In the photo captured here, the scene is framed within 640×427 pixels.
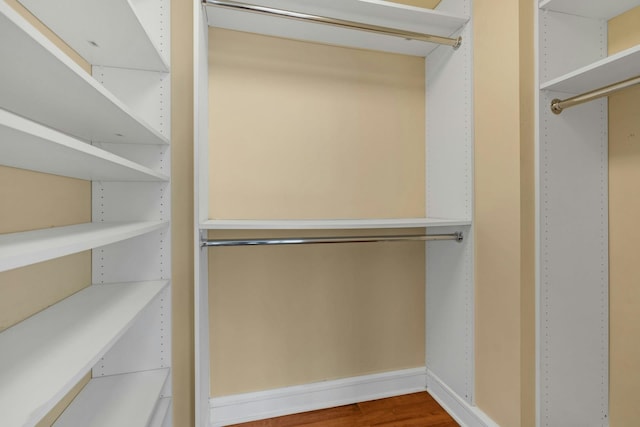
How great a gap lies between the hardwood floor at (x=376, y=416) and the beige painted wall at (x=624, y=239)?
0.73m

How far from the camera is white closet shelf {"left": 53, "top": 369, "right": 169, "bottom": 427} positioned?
3.10 ft

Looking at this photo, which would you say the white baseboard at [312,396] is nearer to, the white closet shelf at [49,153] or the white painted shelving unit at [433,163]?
the white painted shelving unit at [433,163]

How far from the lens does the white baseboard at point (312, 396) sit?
1472 mm

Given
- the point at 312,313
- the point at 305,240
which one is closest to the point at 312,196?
the point at 305,240

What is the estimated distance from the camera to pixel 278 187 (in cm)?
154

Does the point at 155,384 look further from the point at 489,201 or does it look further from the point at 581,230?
the point at 581,230

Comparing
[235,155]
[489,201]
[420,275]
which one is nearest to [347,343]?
[420,275]

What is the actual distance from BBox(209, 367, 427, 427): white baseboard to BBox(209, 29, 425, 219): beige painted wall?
37.8 inches

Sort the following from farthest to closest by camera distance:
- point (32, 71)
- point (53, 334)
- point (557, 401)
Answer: point (557, 401)
point (53, 334)
point (32, 71)

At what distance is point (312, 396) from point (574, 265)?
4.72ft

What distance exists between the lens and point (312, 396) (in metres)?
1.58

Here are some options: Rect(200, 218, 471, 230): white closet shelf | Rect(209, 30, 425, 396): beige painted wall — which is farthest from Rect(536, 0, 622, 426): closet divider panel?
Rect(209, 30, 425, 396): beige painted wall

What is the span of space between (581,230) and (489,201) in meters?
0.36

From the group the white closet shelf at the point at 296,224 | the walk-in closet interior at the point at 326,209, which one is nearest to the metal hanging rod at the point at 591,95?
the walk-in closet interior at the point at 326,209
